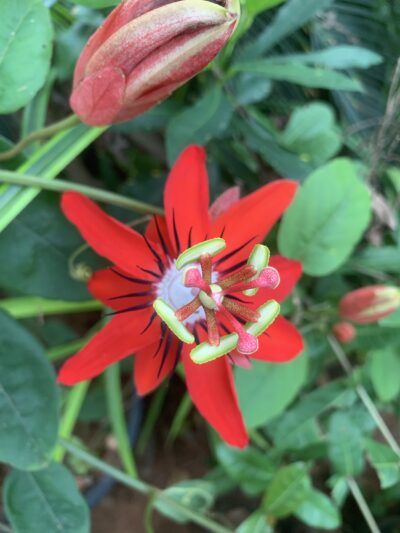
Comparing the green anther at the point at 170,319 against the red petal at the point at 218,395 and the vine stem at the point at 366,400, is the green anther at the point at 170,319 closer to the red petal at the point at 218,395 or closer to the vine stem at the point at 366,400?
the red petal at the point at 218,395

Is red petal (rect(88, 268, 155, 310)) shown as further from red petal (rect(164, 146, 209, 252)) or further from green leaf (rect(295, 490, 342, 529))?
green leaf (rect(295, 490, 342, 529))

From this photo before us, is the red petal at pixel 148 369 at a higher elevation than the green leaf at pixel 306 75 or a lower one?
lower

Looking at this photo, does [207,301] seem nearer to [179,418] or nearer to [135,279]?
[135,279]

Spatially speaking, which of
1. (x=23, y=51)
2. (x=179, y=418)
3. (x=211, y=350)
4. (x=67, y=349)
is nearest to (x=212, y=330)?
(x=211, y=350)

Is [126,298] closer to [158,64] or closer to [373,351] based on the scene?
[158,64]

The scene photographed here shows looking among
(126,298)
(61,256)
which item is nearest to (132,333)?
(126,298)

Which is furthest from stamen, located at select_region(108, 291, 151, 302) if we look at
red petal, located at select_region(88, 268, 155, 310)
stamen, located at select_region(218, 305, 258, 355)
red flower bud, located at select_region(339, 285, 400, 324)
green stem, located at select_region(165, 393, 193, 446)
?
green stem, located at select_region(165, 393, 193, 446)

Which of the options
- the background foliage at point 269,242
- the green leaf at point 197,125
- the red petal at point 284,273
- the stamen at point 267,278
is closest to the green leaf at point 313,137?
the background foliage at point 269,242
